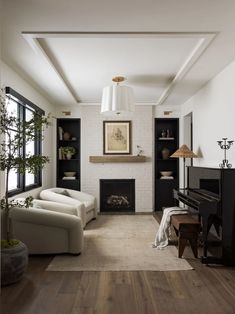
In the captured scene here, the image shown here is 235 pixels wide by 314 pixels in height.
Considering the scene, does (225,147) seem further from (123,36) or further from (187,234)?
(123,36)

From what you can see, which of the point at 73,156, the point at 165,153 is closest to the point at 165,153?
the point at 165,153

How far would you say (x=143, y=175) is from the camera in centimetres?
688

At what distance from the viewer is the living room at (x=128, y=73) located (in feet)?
8.32

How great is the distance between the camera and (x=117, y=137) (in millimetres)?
6906

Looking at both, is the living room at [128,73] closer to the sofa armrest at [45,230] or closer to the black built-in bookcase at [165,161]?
the sofa armrest at [45,230]

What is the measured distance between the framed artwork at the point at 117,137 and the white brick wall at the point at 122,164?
0.10 m

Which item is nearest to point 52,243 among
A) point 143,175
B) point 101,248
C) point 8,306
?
point 101,248

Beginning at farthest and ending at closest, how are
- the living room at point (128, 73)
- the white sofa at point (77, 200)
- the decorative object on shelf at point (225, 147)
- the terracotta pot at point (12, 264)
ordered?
the white sofa at point (77, 200), the decorative object on shelf at point (225, 147), the terracotta pot at point (12, 264), the living room at point (128, 73)

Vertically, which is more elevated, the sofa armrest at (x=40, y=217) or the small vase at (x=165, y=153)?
the small vase at (x=165, y=153)

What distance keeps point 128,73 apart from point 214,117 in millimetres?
1488

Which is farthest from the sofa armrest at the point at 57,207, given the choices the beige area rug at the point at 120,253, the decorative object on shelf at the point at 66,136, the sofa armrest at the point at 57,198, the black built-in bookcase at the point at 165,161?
the black built-in bookcase at the point at 165,161

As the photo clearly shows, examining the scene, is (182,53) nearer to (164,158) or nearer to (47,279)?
(47,279)

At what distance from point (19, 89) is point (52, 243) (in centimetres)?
235

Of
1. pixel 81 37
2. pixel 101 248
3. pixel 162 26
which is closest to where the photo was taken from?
pixel 162 26
